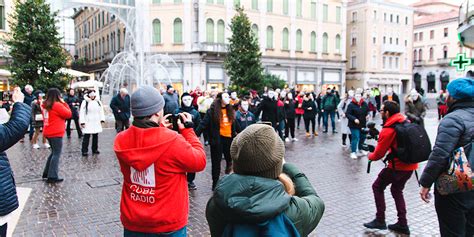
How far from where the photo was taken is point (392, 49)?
58656 mm

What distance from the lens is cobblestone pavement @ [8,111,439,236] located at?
5.37 meters

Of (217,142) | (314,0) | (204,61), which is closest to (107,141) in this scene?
(217,142)

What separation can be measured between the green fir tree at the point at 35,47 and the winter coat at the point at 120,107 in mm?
8050

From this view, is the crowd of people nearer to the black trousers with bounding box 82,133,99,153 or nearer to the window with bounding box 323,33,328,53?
the black trousers with bounding box 82,133,99,153

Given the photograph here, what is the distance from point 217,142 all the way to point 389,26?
5829 centimetres

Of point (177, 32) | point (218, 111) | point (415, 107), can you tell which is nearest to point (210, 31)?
point (177, 32)

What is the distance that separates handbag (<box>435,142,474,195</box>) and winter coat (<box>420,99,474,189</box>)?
0.05 meters

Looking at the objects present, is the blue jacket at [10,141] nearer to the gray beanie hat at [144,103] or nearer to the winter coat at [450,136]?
the gray beanie hat at [144,103]

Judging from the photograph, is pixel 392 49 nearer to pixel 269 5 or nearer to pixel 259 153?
pixel 269 5

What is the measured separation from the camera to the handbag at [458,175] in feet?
11.7

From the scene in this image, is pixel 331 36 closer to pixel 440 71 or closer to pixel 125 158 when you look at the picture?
pixel 440 71

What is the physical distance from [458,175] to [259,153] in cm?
250

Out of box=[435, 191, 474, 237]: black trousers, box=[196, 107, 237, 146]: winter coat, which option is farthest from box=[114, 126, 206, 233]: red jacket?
box=[196, 107, 237, 146]: winter coat

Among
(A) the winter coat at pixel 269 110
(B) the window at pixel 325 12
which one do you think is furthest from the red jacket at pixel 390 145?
(B) the window at pixel 325 12
